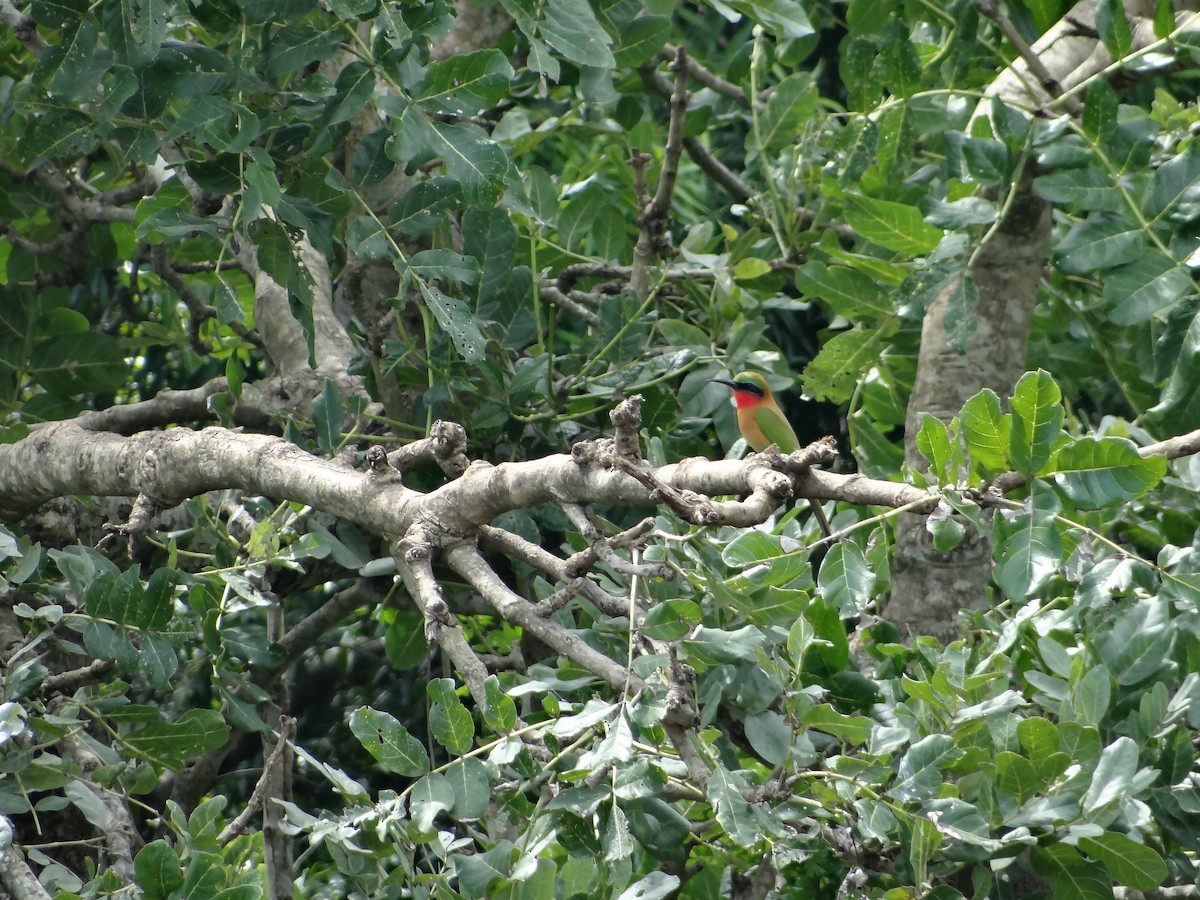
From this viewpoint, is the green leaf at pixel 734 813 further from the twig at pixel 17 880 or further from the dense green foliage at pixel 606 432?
the twig at pixel 17 880

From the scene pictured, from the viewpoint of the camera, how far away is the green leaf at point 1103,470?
1073 mm

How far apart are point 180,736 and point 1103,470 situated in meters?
1.22

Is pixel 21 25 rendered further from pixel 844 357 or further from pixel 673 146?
pixel 844 357

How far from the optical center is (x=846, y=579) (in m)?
1.18

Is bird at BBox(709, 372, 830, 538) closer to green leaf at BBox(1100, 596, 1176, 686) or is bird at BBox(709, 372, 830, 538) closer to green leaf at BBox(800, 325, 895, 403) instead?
green leaf at BBox(800, 325, 895, 403)

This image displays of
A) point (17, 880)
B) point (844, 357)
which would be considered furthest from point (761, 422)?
point (17, 880)

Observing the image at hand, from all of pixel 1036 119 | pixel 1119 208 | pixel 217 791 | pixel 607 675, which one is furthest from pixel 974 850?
pixel 217 791

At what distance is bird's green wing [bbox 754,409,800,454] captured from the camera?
2.93m

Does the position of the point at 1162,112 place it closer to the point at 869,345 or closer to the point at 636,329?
the point at 869,345

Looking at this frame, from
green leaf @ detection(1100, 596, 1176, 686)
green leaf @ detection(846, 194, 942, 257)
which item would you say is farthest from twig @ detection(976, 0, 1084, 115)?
green leaf @ detection(1100, 596, 1176, 686)

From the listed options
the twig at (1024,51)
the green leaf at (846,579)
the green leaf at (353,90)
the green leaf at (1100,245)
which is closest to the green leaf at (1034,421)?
the green leaf at (846,579)

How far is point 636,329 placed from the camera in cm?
198

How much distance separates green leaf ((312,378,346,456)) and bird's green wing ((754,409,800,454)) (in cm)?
140

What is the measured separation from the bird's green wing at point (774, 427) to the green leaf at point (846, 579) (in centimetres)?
173
